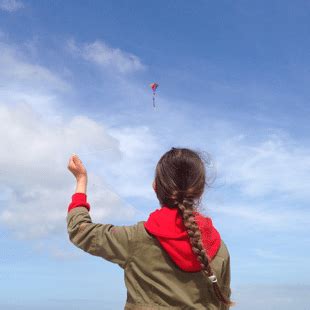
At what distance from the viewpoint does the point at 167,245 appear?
574cm

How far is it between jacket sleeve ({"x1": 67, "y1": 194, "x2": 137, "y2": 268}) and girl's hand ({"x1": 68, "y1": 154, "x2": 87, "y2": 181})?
0.60 metres

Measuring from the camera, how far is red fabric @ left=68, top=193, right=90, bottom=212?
6.05 meters

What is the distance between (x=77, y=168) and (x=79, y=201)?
1.34ft

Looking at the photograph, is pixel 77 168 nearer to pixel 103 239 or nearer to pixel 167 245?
pixel 103 239

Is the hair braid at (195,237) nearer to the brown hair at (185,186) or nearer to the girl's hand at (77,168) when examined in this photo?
the brown hair at (185,186)

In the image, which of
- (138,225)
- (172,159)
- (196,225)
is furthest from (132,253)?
(172,159)

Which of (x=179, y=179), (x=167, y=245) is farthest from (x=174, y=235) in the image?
(x=179, y=179)

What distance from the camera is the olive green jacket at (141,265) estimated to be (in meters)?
5.72

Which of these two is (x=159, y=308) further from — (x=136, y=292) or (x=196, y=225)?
(x=196, y=225)

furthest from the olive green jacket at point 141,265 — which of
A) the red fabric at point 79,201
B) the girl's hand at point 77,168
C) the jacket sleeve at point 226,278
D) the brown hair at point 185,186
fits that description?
the girl's hand at point 77,168

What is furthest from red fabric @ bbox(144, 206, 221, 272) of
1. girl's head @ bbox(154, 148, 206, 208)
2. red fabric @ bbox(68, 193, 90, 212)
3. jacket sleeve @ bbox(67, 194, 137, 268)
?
red fabric @ bbox(68, 193, 90, 212)

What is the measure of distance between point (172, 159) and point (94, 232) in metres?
1.21

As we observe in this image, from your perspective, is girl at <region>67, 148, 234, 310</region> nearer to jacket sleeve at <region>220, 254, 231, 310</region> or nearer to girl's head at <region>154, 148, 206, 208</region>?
girl's head at <region>154, 148, 206, 208</region>

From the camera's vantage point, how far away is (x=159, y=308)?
565cm
